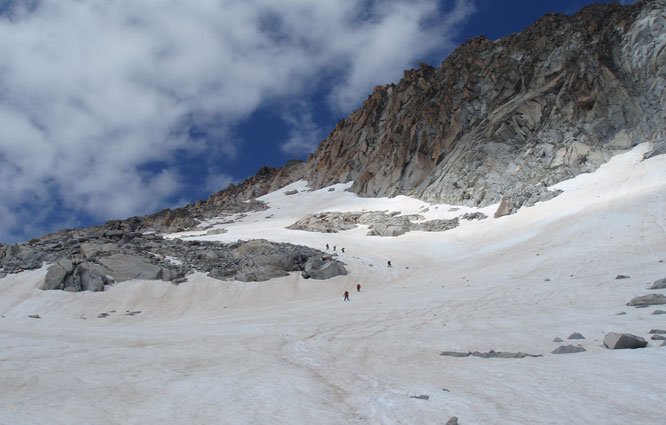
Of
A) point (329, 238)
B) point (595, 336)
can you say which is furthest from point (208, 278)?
point (595, 336)

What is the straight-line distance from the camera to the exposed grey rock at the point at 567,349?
8.11 m

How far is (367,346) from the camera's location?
10.5 m

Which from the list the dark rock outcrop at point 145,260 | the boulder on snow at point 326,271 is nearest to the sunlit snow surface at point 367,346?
the boulder on snow at point 326,271

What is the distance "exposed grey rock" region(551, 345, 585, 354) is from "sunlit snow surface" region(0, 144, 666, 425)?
0.85ft

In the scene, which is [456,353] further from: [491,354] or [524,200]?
[524,200]

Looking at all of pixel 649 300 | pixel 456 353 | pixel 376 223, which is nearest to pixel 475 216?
pixel 376 223

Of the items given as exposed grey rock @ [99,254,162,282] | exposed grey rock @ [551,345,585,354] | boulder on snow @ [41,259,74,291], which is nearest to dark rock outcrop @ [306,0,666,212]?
exposed grey rock @ [99,254,162,282]

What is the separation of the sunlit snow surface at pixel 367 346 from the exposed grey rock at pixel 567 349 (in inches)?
10.2

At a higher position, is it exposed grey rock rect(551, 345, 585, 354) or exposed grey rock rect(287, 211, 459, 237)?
exposed grey rock rect(287, 211, 459, 237)

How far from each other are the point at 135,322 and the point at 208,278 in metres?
6.38

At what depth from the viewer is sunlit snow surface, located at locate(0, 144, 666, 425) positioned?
5.04 meters

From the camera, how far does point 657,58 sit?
5472 centimetres

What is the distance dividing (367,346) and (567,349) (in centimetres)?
459

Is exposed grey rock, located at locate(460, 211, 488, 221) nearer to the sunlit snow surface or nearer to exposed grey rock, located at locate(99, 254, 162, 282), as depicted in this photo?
the sunlit snow surface
